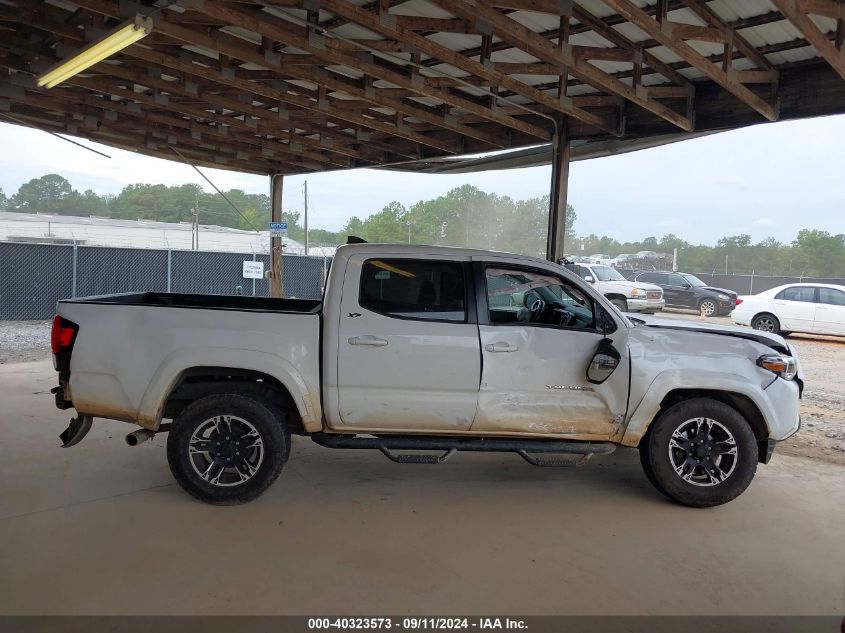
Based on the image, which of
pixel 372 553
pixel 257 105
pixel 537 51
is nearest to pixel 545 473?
pixel 372 553

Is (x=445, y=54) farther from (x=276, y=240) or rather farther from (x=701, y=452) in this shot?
(x=276, y=240)

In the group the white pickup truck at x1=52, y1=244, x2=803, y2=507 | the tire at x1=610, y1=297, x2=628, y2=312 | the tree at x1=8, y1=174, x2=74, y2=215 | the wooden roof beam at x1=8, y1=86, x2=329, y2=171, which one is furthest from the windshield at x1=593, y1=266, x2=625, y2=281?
the tree at x1=8, y1=174, x2=74, y2=215

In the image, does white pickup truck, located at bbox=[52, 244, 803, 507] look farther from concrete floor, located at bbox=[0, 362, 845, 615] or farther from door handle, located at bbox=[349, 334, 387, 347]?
concrete floor, located at bbox=[0, 362, 845, 615]

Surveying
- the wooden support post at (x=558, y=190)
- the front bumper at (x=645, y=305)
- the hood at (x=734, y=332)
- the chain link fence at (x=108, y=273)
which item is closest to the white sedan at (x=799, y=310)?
the front bumper at (x=645, y=305)

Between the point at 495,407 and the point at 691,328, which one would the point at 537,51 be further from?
the point at 495,407

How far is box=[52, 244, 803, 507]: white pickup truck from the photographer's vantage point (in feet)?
14.6

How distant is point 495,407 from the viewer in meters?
4.62

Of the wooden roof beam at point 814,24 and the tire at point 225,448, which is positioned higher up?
the wooden roof beam at point 814,24

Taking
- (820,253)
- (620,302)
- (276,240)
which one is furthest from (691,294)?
(820,253)

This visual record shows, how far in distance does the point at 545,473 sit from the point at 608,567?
1.76 meters

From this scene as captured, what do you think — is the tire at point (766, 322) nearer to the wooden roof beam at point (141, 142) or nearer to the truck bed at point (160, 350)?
the wooden roof beam at point (141, 142)

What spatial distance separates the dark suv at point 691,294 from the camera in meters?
22.2

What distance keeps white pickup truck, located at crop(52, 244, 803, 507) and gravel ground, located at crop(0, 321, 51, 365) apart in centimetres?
717

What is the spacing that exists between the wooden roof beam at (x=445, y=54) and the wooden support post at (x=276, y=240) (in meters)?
8.76
